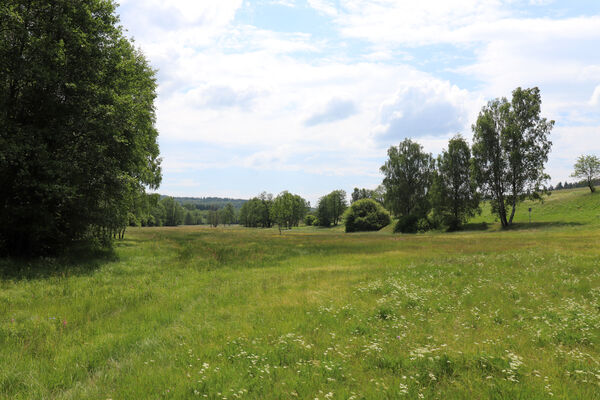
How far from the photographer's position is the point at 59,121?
18344 millimetres

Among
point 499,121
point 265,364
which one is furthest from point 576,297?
point 499,121

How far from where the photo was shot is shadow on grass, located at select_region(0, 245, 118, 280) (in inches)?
Result: 572

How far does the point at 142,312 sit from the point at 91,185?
13766 mm

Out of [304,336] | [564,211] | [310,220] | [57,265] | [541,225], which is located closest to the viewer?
[304,336]

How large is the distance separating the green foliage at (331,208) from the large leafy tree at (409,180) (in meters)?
66.6

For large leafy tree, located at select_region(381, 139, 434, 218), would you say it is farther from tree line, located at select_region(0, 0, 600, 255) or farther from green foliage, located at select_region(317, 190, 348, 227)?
green foliage, located at select_region(317, 190, 348, 227)

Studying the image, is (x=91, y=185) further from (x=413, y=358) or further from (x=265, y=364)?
(x=413, y=358)

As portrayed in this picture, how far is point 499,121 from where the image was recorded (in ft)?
181

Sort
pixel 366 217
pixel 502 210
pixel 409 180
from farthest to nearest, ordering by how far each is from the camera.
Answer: pixel 366 217, pixel 409 180, pixel 502 210

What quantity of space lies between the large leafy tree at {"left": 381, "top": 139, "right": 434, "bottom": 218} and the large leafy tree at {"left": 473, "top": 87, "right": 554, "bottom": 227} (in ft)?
51.8

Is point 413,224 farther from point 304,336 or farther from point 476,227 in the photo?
point 304,336

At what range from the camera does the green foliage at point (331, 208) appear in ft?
463

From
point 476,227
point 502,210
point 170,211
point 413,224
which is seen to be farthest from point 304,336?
point 170,211

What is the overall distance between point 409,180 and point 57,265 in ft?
232
